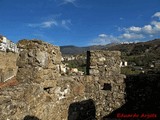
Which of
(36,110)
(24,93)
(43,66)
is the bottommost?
(36,110)

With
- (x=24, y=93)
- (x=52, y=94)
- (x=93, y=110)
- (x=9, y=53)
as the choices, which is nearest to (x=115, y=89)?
(x=93, y=110)

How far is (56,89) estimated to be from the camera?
761 centimetres

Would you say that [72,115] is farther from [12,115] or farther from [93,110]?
[12,115]

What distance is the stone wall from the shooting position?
17.7ft

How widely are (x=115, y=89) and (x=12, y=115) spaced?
4.69 metres

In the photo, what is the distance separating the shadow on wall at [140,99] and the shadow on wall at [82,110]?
44 centimetres

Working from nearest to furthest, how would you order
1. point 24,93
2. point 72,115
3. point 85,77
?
1. point 24,93
2. point 72,115
3. point 85,77

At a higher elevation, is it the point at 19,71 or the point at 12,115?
the point at 19,71

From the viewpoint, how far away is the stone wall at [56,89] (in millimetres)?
5391

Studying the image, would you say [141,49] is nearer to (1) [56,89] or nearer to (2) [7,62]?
(2) [7,62]

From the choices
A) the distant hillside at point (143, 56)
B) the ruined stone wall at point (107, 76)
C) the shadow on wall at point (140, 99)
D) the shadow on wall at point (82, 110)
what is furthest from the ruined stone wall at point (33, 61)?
the distant hillside at point (143, 56)

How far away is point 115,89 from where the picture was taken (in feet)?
29.0

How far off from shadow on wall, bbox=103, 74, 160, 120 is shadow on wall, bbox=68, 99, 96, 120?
0.44 metres

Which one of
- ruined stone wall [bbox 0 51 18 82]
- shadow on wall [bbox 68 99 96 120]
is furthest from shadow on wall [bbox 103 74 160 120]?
ruined stone wall [bbox 0 51 18 82]
